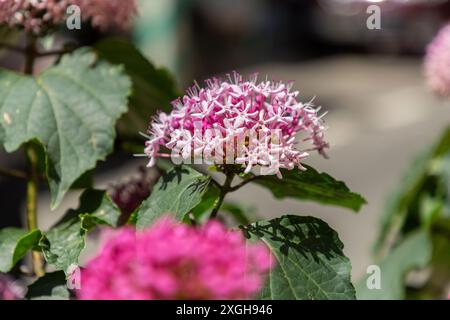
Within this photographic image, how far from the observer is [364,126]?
22.0ft

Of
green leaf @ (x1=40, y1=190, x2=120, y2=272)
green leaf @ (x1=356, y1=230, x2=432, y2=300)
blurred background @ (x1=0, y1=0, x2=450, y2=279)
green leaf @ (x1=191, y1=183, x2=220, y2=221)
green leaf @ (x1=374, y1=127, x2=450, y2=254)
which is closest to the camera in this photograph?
green leaf @ (x1=40, y1=190, x2=120, y2=272)

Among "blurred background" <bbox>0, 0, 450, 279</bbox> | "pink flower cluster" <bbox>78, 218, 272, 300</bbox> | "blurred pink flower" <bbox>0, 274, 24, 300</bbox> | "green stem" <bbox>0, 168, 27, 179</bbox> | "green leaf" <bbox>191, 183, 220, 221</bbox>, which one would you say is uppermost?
"blurred background" <bbox>0, 0, 450, 279</bbox>

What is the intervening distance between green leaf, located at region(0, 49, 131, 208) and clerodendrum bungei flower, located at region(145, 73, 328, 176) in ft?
0.66

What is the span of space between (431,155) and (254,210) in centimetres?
48

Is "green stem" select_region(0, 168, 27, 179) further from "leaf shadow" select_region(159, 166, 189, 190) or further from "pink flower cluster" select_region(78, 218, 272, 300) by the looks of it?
"pink flower cluster" select_region(78, 218, 272, 300)

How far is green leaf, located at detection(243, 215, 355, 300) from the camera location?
770 mm

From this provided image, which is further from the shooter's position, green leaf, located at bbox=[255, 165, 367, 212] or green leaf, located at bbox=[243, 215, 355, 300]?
green leaf, located at bbox=[255, 165, 367, 212]

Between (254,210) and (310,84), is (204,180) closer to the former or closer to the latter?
(254,210)

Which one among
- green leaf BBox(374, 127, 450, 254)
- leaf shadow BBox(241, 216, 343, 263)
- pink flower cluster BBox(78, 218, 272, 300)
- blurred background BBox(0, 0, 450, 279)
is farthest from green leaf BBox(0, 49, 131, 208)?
blurred background BBox(0, 0, 450, 279)

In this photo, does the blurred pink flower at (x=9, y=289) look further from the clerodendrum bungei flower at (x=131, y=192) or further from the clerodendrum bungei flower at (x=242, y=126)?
the clerodendrum bungei flower at (x=242, y=126)

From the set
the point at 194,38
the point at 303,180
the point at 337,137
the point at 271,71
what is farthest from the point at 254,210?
the point at 271,71

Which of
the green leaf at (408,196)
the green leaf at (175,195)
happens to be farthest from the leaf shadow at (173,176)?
the green leaf at (408,196)

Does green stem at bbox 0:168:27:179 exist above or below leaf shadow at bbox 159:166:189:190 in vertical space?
above

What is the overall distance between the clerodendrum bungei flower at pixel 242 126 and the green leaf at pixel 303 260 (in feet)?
0.21
